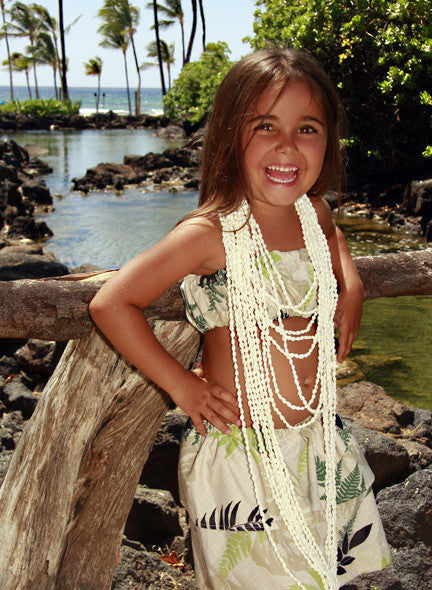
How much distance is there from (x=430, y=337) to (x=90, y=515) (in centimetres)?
539

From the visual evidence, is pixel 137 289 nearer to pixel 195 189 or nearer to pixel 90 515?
pixel 90 515

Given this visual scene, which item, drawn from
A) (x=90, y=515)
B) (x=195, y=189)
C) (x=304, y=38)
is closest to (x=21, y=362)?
(x=90, y=515)

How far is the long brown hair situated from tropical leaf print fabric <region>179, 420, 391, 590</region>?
2.18 ft

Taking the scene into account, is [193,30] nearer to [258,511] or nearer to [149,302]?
[149,302]

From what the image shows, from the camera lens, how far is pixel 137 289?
5.30 feet

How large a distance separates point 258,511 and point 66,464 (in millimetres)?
528

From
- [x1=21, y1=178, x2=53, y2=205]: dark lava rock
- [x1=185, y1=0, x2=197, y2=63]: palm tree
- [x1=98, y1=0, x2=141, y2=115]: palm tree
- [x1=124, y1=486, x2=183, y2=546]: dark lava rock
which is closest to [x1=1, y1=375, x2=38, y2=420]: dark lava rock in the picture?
[x1=124, y1=486, x2=183, y2=546]: dark lava rock

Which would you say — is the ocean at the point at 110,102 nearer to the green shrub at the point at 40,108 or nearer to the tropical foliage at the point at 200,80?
the green shrub at the point at 40,108

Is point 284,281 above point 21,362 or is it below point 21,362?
above

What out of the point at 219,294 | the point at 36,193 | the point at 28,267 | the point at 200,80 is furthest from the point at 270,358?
the point at 200,80

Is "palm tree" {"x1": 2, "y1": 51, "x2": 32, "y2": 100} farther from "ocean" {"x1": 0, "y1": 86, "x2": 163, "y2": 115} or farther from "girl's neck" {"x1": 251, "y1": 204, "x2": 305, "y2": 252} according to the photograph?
"girl's neck" {"x1": 251, "y1": 204, "x2": 305, "y2": 252}

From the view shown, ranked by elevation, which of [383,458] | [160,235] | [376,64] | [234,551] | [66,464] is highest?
[376,64]

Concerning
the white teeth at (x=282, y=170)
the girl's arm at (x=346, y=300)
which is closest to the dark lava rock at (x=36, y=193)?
the girl's arm at (x=346, y=300)

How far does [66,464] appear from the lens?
5.70 feet
